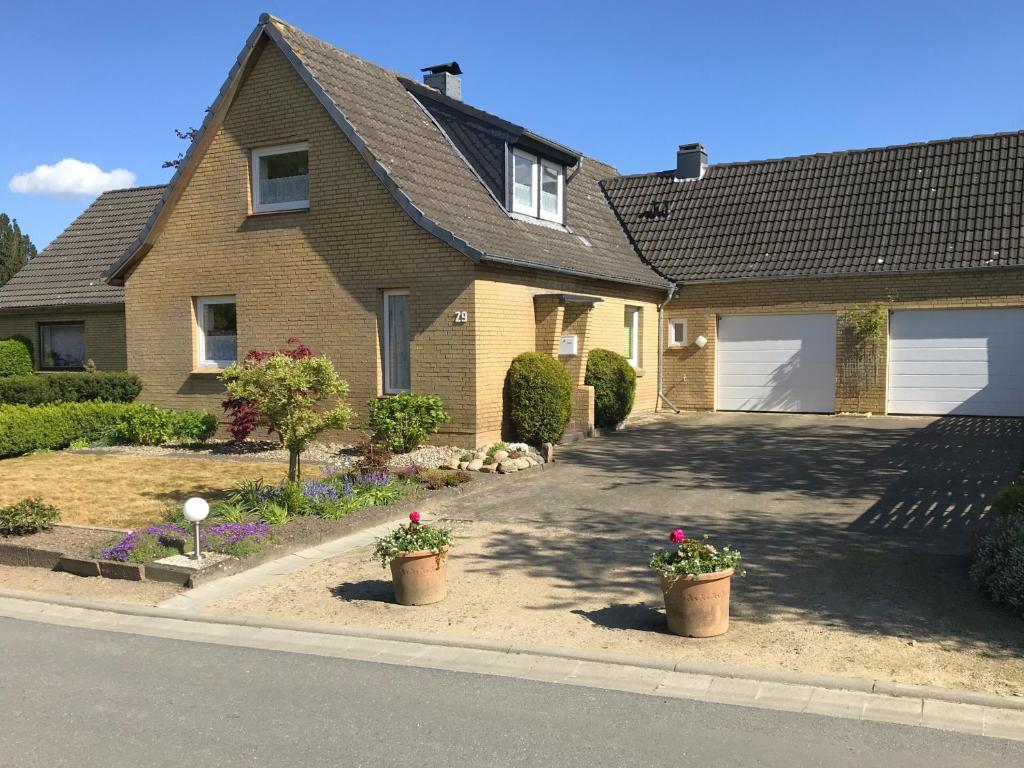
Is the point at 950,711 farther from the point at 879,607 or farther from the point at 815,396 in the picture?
the point at 815,396

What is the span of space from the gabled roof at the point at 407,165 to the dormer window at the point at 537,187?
39 centimetres

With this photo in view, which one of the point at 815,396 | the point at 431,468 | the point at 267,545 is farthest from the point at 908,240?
the point at 267,545

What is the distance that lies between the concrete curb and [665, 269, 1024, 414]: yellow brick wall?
15.8 meters

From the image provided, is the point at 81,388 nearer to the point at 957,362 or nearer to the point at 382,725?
the point at 382,725

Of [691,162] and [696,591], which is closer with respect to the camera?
[696,591]

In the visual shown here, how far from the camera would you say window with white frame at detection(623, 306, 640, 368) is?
2116 centimetres

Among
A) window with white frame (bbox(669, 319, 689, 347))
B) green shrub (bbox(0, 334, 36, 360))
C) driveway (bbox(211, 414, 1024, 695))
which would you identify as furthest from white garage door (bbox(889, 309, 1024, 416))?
green shrub (bbox(0, 334, 36, 360))

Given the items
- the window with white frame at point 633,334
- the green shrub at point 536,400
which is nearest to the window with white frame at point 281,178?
the green shrub at point 536,400

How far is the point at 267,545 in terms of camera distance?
9.12m

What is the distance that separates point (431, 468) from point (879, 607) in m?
7.35

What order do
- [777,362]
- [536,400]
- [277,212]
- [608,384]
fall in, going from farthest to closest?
[777,362]
[608,384]
[277,212]
[536,400]

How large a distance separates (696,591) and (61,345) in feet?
71.5

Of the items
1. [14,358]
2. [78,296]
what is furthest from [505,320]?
[14,358]

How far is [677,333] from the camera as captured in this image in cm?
2245
